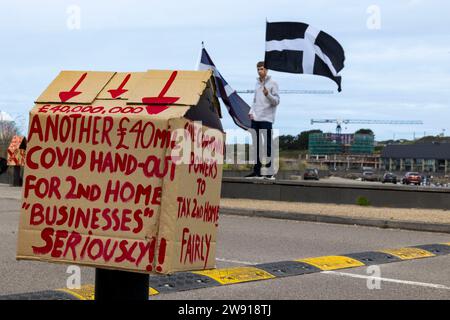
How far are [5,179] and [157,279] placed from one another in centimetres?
2196

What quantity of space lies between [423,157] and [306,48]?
137743 mm

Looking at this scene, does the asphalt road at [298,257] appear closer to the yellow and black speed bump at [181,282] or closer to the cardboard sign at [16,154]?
the yellow and black speed bump at [181,282]

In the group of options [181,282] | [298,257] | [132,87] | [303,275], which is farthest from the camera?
[298,257]

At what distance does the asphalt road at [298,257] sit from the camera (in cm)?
649

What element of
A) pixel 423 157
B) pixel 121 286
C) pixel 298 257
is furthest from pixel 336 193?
pixel 423 157

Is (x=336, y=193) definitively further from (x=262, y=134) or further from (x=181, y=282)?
(x=181, y=282)

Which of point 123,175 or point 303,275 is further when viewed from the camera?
point 303,275

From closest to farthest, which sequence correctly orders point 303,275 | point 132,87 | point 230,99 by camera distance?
point 132,87 < point 303,275 < point 230,99

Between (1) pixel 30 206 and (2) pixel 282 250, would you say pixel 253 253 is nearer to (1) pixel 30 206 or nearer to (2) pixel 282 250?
(2) pixel 282 250

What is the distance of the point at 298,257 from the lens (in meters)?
8.98

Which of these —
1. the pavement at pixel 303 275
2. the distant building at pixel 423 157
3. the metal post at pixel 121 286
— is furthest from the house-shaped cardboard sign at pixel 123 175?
the distant building at pixel 423 157

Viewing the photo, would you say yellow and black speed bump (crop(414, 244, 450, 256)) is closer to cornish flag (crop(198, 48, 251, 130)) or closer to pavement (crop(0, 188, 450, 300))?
pavement (crop(0, 188, 450, 300))

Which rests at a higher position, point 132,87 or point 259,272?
point 132,87

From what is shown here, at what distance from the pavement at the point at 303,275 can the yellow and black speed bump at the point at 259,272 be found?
0.45 feet
